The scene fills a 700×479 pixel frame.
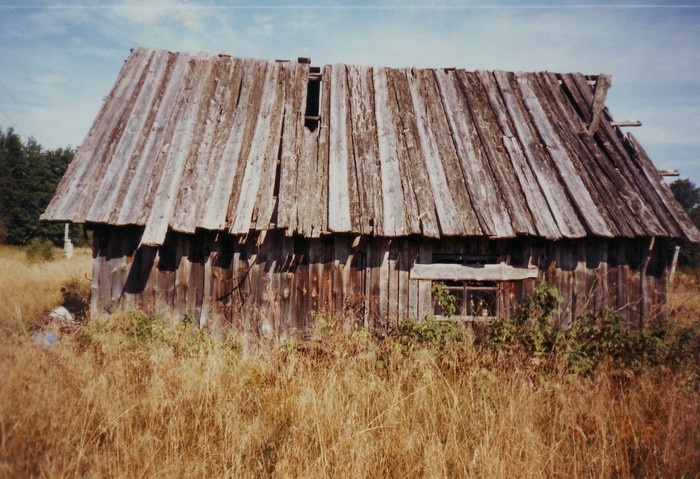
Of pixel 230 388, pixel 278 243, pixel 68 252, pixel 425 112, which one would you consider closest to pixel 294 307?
pixel 278 243

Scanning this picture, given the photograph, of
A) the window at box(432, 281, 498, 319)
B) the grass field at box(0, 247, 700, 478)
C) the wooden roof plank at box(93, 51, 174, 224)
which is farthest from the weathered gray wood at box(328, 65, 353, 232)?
the wooden roof plank at box(93, 51, 174, 224)

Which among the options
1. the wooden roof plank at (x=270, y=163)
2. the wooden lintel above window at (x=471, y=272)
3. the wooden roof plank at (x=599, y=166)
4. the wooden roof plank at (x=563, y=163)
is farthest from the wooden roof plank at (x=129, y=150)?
the wooden roof plank at (x=599, y=166)

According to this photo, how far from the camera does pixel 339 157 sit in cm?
662

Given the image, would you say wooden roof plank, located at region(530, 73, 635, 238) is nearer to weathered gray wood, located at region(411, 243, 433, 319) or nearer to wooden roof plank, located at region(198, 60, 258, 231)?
weathered gray wood, located at region(411, 243, 433, 319)

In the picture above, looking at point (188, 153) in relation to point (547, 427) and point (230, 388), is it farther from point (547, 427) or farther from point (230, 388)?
point (547, 427)

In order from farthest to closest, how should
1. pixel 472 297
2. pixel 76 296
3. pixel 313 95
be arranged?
pixel 76 296
pixel 313 95
pixel 472 297

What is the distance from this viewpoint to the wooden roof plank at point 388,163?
5.77 meters

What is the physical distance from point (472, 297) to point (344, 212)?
10.4 feet

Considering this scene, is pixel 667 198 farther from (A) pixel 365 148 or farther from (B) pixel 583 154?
(A) pixel 365 148

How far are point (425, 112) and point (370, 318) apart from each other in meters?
4.23

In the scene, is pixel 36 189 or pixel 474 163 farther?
pixel 36 189

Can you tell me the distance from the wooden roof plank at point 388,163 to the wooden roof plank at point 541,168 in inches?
95.0

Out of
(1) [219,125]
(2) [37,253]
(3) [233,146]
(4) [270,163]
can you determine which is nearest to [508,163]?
(4) [270,163]

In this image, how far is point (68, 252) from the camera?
69.8 ft
